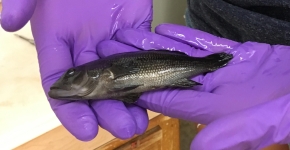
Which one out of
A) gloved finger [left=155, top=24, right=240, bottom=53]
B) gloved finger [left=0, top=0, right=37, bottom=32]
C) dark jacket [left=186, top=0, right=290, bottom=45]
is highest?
gloved finger [left=0, top=0, right=37, bottom=32]

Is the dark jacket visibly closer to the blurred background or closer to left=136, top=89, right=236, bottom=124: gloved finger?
left=136, top=89, right=236, bottom=124: gloved finger

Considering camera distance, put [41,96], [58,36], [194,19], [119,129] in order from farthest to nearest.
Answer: [41,96], [194,19], [58,36], [119,129]

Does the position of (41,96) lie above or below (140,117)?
below

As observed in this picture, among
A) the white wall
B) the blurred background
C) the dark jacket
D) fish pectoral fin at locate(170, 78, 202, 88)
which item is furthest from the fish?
the white wall

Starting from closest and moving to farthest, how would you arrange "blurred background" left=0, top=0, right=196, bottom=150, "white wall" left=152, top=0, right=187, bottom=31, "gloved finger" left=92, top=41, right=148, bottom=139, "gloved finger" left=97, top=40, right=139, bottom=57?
"gloved finger" left=92, top=41, right=148, bottom=139
"gloved finger" left=97, top=40, right=139, bottom=57
"blurred background" left=0, top=0, right=196, bottom=150
"white wall" left=152, top=0, right=187, bottom=31

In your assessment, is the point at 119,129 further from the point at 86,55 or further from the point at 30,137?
the point at 30,137

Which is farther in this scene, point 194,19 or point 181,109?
point 194,19

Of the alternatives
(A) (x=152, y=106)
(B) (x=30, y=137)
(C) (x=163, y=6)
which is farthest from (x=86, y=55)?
(C) (x=163, y=6)
